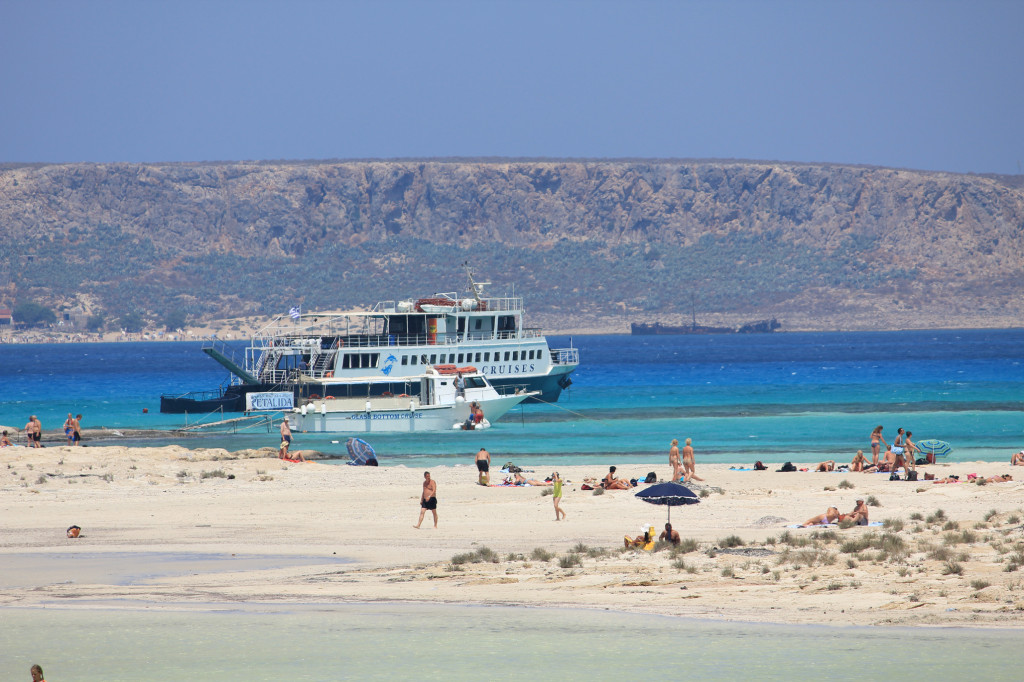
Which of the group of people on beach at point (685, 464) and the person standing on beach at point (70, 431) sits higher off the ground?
the person standing on beach at point (70, 431)

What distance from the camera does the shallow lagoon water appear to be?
1335 cm

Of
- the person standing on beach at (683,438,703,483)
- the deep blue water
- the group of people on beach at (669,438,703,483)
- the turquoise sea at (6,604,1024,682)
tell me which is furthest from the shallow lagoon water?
the deep blue water

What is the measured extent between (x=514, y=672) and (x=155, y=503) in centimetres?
1452

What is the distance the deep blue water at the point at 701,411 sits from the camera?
1563 inches

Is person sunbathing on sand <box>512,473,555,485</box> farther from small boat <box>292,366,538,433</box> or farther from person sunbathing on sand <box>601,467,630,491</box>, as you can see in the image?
small boat <box>292,366,538,433</box>

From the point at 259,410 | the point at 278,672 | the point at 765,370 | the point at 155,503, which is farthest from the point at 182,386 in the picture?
the point at 278,672

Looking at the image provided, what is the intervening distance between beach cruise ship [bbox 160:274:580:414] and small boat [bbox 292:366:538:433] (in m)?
0.85

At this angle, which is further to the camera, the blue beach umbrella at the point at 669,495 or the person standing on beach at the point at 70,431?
the person standing on beach at the point at 70,431

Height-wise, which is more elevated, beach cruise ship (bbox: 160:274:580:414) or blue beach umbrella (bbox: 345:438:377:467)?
beach cruise ship (bbox: 160:274:580:414)

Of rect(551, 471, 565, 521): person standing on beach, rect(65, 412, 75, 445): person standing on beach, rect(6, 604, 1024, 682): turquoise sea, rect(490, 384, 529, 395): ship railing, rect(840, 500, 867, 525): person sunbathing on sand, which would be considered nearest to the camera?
rect(6, 604, 1024, 682): turquoise sea

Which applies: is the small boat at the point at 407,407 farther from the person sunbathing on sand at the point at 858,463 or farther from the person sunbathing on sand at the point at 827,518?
the person sunbathing on sand at the point at 827,518

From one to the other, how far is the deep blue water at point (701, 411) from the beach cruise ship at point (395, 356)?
7.18 feet

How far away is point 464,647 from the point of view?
46.6 feet

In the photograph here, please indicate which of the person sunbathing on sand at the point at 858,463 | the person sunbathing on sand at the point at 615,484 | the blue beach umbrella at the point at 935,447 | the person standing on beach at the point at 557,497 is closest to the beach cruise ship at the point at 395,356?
the blue beach umbrella at the point at 935,447
